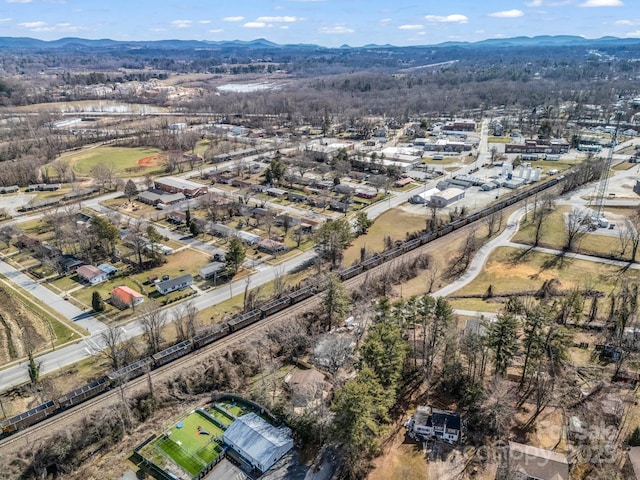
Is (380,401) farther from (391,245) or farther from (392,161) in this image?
(392,161)

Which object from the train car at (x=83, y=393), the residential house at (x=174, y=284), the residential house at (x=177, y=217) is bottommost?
the train car at (x=83, y=393)

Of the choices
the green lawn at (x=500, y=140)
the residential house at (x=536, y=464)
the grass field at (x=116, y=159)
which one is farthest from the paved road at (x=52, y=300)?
the green lawn at (x=500, y=140)

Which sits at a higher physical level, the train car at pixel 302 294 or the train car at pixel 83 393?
the train car at pixel 302 294

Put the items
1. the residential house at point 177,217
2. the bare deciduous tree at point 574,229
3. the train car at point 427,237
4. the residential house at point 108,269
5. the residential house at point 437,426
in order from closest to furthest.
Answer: the residential house at point 437,426 < the residential house at point 108,269 < the bare deciduous tree at point 574,229 < the train car at point 427,237 < the residential house at point 177,217

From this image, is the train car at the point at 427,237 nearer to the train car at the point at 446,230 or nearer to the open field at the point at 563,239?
the train car at the point at 446,230

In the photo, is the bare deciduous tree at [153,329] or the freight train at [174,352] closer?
the freight train at [174,352]

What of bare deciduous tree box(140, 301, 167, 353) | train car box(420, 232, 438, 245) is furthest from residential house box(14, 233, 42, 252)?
train car box(420, 232, 438, 245)

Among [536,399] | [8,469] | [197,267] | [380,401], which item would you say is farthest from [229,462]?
[197,267]

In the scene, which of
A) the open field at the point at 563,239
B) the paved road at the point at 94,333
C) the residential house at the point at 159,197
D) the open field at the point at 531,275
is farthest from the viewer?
the residential house at the point at 159,197
